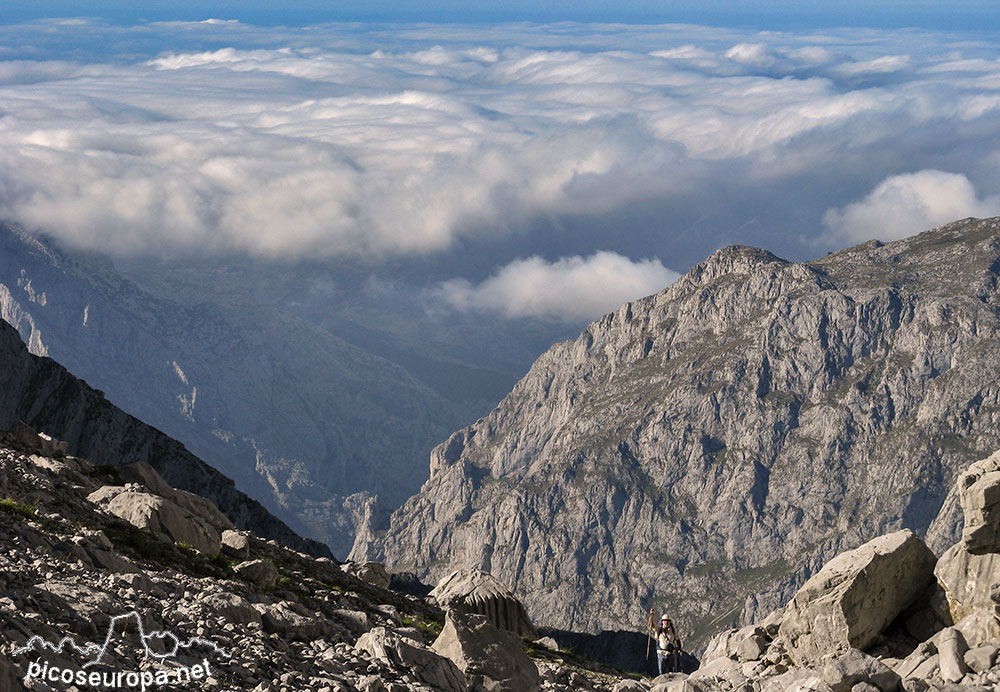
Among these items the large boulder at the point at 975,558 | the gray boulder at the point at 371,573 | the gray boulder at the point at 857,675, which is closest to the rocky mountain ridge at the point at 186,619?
the gray boulder at the point at 857,675

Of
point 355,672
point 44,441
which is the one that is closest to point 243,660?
point 355,672

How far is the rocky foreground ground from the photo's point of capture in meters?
35.1

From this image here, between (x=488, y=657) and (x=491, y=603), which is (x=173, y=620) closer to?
(x=488, y=657)

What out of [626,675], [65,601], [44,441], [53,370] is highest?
[65,601]

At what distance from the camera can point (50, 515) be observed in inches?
2122

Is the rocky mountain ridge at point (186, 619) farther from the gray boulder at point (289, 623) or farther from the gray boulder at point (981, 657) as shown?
the gray boulder at point (981, 657)

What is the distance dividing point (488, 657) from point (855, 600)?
17.5 meters

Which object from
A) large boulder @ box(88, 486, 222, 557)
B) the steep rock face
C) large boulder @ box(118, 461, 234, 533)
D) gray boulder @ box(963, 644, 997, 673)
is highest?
gray boulder @ box(963, 644, 997, 673)

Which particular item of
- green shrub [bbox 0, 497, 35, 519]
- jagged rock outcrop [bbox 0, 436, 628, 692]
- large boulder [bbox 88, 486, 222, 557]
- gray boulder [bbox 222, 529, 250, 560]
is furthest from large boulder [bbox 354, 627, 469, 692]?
gray boulder [bbox 222, 529, 250, 560]

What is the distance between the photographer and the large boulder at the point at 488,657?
1791 inches

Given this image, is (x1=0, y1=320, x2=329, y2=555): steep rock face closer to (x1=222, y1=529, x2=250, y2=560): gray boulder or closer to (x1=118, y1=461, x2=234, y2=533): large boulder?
(x1=118, y1=461, x2=234, y2=533): large boulder

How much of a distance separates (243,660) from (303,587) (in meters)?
23.3

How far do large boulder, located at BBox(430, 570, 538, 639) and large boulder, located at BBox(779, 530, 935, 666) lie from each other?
2791 cm

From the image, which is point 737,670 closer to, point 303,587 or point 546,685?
point 546,685
